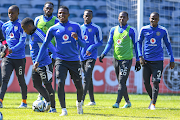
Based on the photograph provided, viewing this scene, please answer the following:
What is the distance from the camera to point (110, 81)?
11.5 m

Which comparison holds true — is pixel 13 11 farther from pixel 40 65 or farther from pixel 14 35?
pixel 40 65

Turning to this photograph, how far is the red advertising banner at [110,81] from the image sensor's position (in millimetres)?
11383

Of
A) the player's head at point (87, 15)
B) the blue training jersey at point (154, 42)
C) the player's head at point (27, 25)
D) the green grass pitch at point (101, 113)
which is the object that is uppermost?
the player's head at point (87, 15)

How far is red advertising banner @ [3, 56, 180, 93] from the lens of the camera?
11.4 metres

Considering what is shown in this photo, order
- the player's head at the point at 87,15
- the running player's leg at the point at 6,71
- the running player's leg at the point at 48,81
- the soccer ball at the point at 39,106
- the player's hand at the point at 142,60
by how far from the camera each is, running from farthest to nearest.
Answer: the player's head at the point at 87,15 → the player's hand at the point at 142,60 → the running player's leg at the point at 6,71 → the soccer ball at the point at 39,106 → the running player's leg at the point at 48,81

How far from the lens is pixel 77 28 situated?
5.35 metres

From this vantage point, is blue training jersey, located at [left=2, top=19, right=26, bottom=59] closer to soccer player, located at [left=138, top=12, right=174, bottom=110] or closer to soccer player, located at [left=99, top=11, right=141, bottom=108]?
soccer player, located at [left=99, top=11, right=141, bottom=108]


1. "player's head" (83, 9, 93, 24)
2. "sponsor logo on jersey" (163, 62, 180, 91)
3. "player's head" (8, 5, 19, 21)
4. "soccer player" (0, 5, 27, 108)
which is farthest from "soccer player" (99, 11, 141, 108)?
"sponsor logo on jersey" (163, 62, 180, 91)

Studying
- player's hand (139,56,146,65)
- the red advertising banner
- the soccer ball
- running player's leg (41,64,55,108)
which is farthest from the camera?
the red advertising banner

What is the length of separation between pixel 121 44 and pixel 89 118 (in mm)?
2685

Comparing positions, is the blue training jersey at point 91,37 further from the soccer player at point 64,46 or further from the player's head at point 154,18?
the soccer player at point 64,46

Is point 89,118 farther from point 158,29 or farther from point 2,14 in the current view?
point 2,14

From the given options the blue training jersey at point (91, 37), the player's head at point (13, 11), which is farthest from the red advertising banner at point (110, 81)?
the player's head at point (13, 11)

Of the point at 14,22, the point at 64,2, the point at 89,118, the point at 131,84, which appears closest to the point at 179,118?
the point at 89,118
